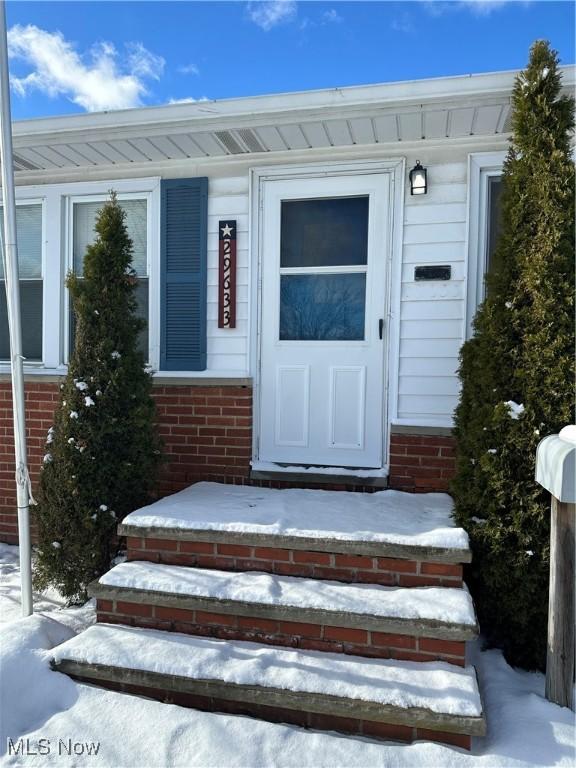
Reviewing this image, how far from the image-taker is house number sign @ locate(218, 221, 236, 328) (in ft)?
12.2

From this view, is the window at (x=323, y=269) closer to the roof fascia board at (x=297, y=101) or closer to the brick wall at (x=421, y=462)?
the roof fascia board at (x=297, y=101)

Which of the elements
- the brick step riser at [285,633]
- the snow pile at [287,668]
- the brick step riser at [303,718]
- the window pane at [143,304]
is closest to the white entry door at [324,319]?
the window pane at [143,304]

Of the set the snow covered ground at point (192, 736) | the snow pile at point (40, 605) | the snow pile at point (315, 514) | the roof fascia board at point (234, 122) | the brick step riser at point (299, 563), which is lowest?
the snow pile at point (40, 605)

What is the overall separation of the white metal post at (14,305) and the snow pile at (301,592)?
1.94ft

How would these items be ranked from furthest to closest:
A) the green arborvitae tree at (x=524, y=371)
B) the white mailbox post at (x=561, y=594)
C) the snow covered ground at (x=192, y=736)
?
the green arborvitae tree at (x=524, y=371) < the white mailbox post at (x=561, y=594) < the snow covered ground at (x=192, y=736)

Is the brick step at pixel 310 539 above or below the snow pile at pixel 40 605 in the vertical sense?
above

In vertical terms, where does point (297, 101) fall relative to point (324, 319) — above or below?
above

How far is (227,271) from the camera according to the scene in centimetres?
371

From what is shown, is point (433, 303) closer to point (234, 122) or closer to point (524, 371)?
point (524, 371)

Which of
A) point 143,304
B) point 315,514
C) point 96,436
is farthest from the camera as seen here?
point 143,304

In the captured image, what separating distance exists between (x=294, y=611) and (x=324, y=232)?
2565 millimetres

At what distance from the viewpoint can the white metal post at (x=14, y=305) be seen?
266 centimetres

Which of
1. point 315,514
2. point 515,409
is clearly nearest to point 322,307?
point 315,514

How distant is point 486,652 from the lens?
249 cm
